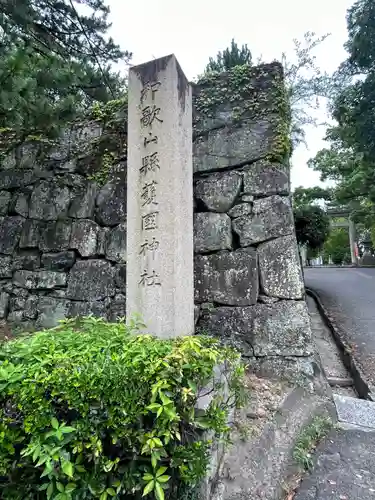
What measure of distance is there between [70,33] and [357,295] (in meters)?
6.81

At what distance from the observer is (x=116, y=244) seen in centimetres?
350

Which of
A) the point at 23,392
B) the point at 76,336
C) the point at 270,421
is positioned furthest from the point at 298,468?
the point at 23,392

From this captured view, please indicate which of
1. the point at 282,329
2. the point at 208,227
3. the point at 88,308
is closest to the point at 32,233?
the point at 88,308

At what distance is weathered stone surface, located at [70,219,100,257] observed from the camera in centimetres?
361

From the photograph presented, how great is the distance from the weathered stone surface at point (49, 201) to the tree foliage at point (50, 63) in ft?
2.11

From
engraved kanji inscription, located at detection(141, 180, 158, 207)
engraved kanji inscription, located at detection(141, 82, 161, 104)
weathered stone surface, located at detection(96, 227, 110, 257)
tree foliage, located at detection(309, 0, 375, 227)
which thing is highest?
tree foliage, located at detection(309, 0, 375, 227)

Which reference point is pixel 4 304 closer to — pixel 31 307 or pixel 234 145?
pixel 31 307

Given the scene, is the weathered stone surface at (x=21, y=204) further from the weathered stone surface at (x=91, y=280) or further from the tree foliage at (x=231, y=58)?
the tree foliage at (x=231, y=58)

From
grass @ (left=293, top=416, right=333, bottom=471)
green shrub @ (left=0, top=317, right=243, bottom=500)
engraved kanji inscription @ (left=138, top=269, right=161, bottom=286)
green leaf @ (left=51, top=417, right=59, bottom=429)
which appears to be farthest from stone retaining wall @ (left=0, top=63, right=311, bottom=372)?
green leaf @ (left=51, top=417, right=59, bottom=429)

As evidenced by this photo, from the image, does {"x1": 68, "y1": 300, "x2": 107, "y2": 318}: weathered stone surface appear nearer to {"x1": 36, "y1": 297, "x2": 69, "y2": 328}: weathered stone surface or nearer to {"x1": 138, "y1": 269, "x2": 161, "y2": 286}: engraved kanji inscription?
{"x1": 36, "y1": 297, "x2": 69, "y2": 328}: weathered stone surface

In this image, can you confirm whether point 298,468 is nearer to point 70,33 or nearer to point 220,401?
point 220,401

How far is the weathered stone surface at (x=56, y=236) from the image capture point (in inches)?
147

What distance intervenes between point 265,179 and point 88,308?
223 cm

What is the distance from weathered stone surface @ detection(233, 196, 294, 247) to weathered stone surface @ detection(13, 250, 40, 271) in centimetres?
237
